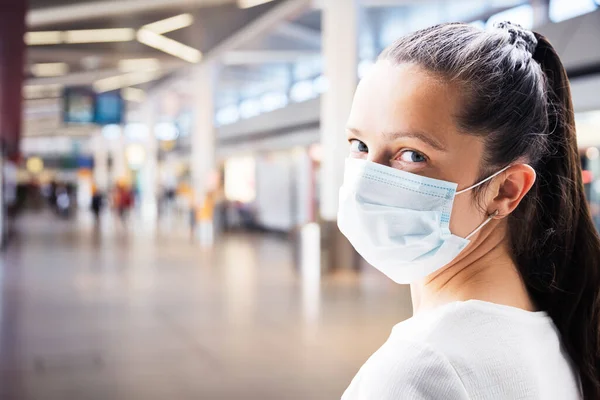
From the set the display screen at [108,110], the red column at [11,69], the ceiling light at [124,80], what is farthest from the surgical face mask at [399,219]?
the ceiling light at [124,80]

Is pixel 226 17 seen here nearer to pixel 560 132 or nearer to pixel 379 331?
pixel 379 331

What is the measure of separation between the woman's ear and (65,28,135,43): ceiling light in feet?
77.0

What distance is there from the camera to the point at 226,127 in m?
35.0

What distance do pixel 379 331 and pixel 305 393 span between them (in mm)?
2564

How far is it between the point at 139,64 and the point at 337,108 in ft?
58.9

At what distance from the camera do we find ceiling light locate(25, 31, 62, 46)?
77.9 ft

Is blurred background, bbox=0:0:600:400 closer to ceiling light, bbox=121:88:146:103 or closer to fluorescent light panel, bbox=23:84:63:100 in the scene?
fluorescent light panel, bbox=23:84:63:100

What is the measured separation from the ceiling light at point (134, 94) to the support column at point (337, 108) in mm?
27308

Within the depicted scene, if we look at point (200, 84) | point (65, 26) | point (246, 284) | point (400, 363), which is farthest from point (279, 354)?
point (200, 84)

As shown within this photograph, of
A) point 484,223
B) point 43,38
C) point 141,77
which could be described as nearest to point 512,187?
point 484,223

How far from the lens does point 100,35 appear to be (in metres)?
24.3

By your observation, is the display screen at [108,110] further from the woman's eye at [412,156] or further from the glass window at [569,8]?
the woman's eye at [412,156]

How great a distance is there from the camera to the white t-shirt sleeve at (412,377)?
3.49ft

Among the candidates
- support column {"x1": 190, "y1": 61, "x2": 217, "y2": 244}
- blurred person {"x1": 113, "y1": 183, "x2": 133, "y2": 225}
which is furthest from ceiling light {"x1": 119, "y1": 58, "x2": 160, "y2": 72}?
blurred person {"x1": 113, "y1": 183, "x2": 133, "y2": 225}
